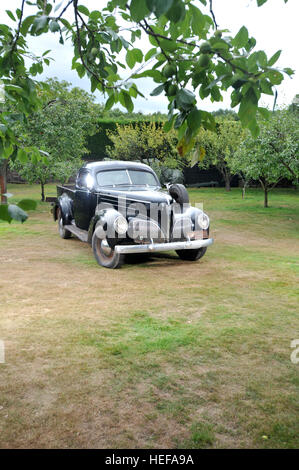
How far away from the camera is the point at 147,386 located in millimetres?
3307

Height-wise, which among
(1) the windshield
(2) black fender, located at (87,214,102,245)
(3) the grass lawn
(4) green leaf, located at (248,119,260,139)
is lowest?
(3) the grass lawn

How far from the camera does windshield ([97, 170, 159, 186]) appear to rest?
8.47m

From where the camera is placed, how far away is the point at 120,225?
23.2 feet

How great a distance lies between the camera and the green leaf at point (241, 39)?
1.76 metres

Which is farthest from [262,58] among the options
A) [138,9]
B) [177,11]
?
[138,9]

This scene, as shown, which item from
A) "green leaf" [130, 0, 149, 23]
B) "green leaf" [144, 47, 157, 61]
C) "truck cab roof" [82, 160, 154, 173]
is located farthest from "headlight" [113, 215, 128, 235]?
"green leaf" [130, 0, 149, 23]

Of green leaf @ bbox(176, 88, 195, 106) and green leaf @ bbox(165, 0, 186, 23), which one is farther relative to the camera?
green leaf @ bbox(176, 88, 195, 106)

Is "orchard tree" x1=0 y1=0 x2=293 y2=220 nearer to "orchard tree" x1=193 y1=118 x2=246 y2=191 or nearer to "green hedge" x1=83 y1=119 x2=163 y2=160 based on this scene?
"orchard tree" x1=193 y1=118 x2=246 y2=191

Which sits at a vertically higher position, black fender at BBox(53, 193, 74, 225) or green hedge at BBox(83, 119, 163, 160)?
green hedge at BBox(83, 119, 163, 160)

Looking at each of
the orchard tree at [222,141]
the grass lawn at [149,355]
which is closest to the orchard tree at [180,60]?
the grass lawn at [149,355]

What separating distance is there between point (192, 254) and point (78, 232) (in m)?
2.42

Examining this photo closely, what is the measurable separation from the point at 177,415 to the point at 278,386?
92 centimetres
